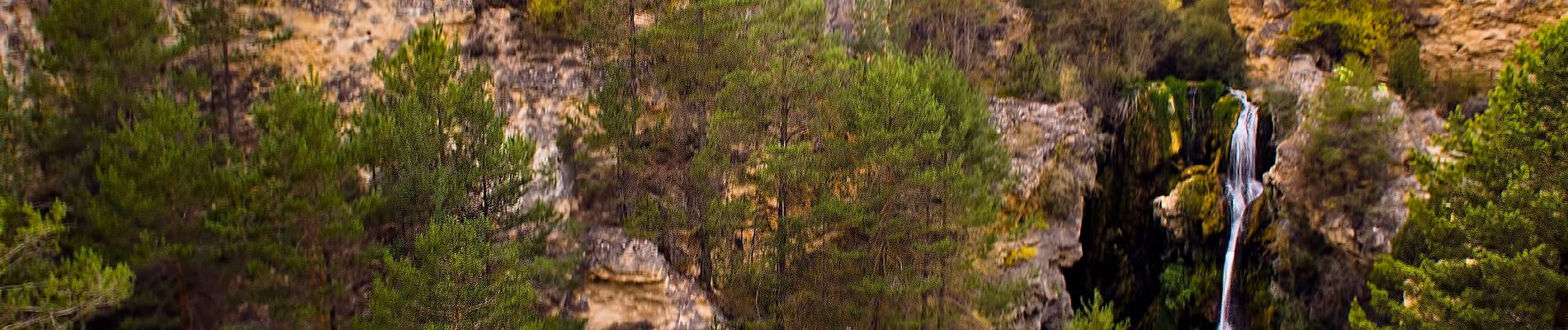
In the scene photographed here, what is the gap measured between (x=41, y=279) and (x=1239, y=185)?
23383 millimetres

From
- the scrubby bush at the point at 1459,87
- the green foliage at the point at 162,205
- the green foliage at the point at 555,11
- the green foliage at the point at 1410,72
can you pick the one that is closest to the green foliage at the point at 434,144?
the green foliage at the point at 162,205

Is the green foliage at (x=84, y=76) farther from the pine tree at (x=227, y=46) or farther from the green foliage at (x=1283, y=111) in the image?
the green foliage at (x=1283, y=111)

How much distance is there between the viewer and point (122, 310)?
12.8m

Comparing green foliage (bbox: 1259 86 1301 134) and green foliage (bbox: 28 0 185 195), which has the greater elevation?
green foliage (bbox: 28 0 185 195)

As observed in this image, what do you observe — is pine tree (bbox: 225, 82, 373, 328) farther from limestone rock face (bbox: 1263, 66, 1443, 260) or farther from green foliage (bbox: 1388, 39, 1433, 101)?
green foliage (bbox: 1388, 39, 1433, 101)

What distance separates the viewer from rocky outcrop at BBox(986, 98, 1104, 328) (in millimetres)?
21078

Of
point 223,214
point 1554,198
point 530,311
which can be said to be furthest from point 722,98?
point 1554,198

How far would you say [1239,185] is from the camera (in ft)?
77.7

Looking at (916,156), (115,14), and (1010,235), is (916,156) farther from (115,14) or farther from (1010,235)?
(115,14)

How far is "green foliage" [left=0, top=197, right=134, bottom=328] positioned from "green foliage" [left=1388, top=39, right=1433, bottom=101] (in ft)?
95.6

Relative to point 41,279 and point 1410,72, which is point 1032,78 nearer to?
point 1410,72

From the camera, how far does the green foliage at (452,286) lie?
41.4ft

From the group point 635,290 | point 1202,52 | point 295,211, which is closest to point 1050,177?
point 1202,52

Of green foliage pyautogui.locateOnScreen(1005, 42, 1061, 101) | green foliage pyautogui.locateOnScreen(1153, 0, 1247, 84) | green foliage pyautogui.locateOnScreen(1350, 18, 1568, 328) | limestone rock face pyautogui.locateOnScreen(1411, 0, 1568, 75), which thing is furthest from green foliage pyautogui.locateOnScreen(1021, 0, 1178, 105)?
green foliage pyautogui.locateOnScreen(1350, 18, 1568, 328)
